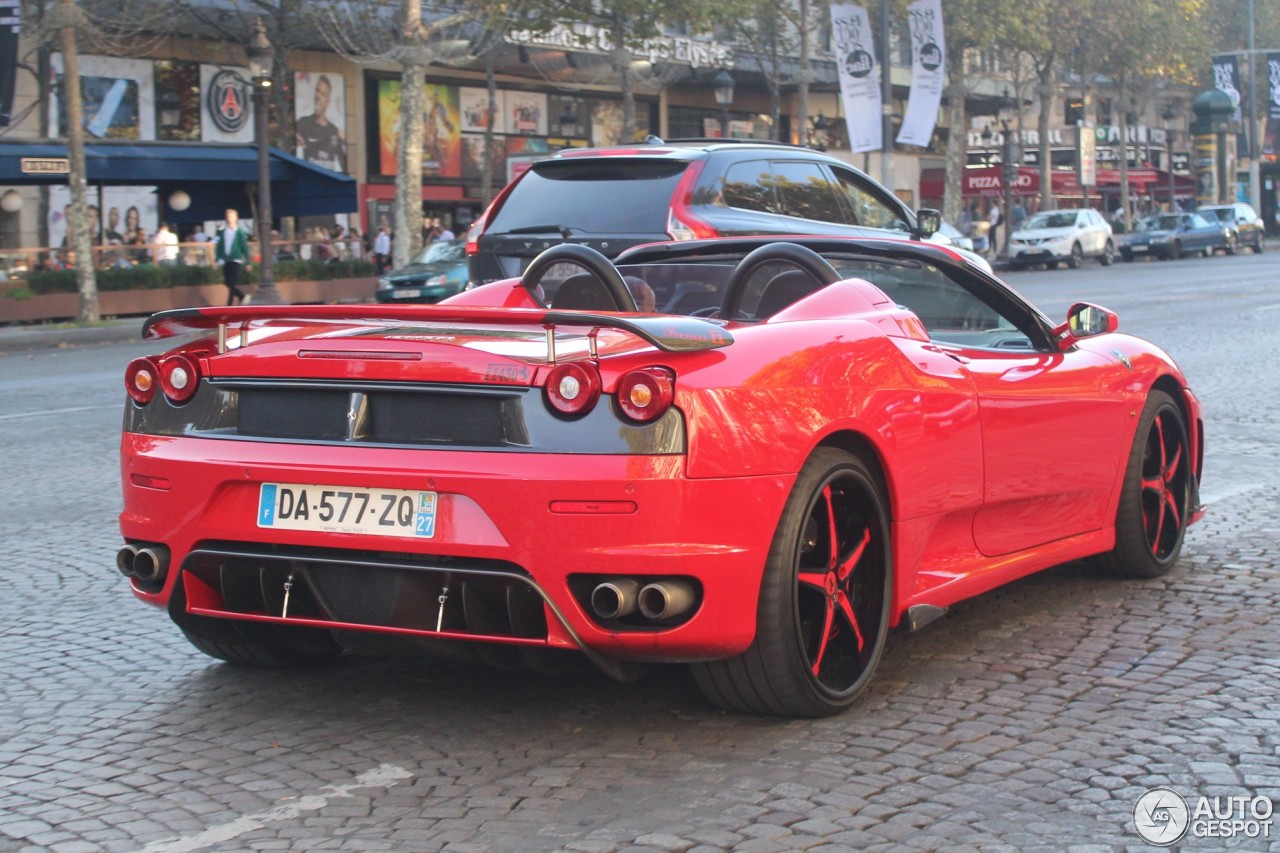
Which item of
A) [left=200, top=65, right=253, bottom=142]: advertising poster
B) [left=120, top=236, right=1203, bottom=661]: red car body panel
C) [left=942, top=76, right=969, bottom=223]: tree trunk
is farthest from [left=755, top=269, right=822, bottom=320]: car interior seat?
[left=942, top=76, right=969, bottom=223]: tree trunk

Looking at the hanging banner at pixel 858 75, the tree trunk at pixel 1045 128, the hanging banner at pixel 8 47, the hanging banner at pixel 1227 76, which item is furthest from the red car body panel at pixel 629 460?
the hanging banner at pixel 1227 76

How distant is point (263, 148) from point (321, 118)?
12223mm

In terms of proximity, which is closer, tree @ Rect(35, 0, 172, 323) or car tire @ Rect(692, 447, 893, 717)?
car tire @ Rect(692, 447, 893, 717)

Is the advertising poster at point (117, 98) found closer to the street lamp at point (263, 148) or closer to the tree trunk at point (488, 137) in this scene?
Answer: the street lamp at point (263, 148)

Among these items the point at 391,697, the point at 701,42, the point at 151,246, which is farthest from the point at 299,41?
the point at 391,697

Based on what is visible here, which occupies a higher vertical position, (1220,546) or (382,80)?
(382,80)

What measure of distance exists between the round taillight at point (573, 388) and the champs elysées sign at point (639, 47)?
35.4 m

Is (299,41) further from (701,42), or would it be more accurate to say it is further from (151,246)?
(701,42)

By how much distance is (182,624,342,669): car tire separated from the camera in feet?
15.1

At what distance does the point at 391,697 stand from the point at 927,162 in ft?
202

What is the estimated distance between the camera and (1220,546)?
22.7 ft

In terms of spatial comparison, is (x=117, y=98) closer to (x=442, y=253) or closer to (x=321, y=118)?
(x=321, y=118)

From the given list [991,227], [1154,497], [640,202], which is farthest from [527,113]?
[1154,497]

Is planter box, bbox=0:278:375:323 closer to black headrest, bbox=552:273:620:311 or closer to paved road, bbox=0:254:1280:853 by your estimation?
black headrest, bbox=552:273:620:311
